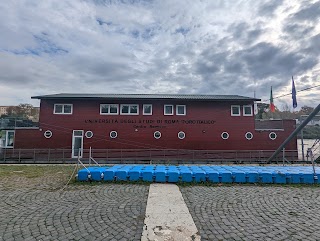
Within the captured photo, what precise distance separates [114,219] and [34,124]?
22776 mm

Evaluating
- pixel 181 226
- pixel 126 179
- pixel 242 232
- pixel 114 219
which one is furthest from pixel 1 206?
pixel 242 232

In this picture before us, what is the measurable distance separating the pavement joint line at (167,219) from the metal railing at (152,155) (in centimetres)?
1232

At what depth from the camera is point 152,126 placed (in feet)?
74.5

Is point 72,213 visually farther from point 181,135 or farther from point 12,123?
point 12,123

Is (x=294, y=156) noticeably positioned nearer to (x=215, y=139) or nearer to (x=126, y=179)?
→ (x=215, y=139)

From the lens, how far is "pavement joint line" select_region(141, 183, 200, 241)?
4965 mm

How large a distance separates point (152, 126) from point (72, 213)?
1665 centimetres

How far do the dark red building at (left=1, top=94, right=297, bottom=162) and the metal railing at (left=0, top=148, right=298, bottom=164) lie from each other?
370 mm

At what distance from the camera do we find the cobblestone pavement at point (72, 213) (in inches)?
198

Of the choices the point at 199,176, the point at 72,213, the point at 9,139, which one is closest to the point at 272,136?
the point at 199,176

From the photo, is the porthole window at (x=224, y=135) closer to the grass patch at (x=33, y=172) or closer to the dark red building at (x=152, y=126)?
the dark red building at (x=152, y=126)

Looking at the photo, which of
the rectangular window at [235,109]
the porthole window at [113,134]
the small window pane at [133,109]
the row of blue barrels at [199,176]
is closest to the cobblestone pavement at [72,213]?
the row of blue barrels at [199,176]

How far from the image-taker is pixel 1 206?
22.7 ft

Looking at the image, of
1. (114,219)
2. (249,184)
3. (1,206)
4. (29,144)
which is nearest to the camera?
(114,219)
